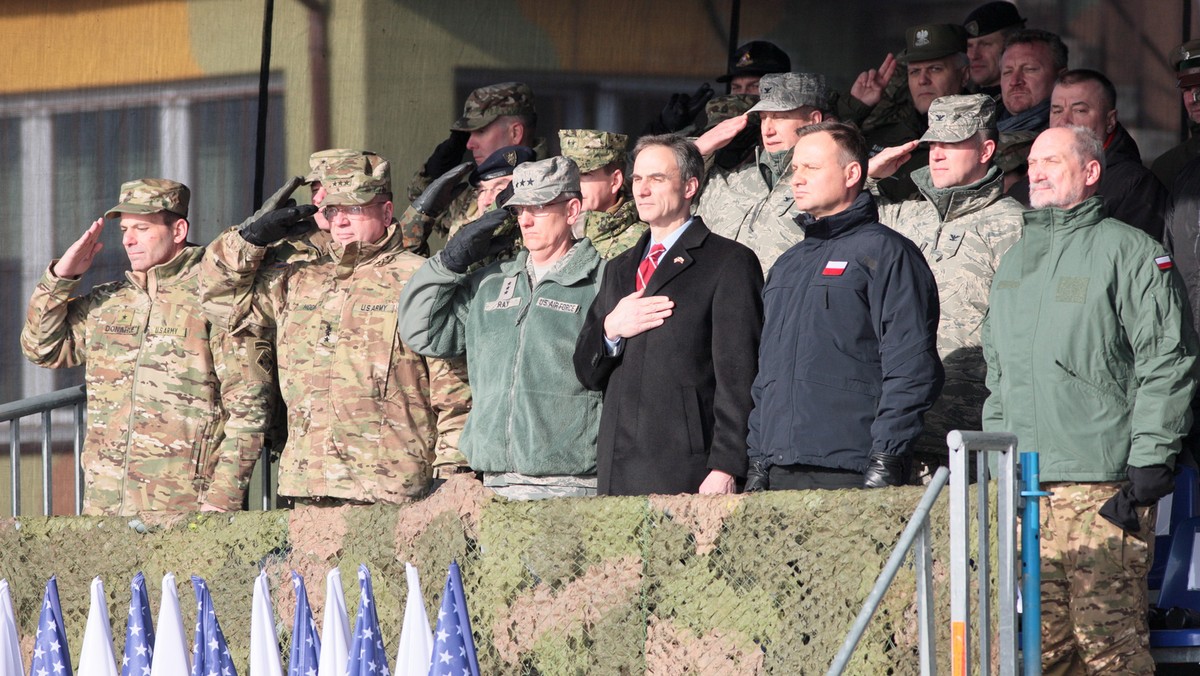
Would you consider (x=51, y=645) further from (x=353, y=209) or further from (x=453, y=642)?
(x=353, y=209)

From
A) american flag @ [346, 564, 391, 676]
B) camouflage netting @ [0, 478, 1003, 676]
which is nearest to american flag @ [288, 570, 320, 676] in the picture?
camouflage netting @ [0, 478, 1003, 676]

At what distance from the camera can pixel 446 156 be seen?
26.3 feet

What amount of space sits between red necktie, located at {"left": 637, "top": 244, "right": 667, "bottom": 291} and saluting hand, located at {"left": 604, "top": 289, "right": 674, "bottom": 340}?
0.12 m

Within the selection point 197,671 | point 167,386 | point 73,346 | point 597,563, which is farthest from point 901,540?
point 73,346

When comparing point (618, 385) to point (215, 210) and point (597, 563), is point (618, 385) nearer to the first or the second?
point (597, 563)

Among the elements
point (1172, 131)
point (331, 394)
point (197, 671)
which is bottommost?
point (197, 671)

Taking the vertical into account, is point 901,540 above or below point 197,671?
above

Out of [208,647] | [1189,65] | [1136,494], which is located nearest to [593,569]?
[208,647]

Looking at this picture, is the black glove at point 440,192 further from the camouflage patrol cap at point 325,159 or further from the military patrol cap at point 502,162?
the camouflage patrol cap at point 325,159

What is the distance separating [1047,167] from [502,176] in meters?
2.49

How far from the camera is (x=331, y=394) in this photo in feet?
21.6

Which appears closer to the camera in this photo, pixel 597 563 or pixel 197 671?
pixel 597 563

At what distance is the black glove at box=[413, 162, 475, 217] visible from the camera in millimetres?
7191

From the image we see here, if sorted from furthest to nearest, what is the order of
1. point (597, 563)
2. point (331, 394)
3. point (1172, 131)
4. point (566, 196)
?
point (1172, 131) → point (331, 394) → point (566, 196) → point (597, 563)
